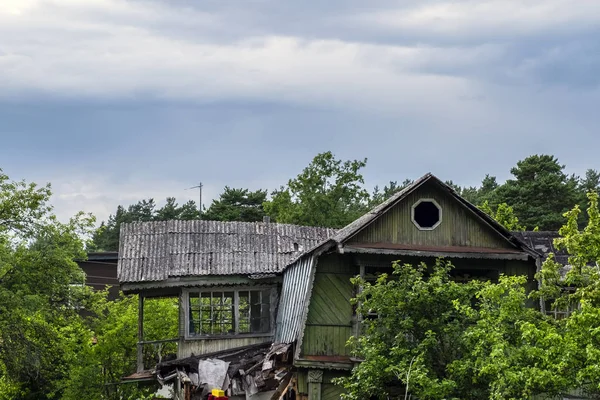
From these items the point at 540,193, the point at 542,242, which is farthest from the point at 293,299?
the point at 540,193

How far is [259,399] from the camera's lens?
27078mm

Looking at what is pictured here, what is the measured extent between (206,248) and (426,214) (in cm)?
747

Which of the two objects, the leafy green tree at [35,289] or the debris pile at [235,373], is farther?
the leafy green tree at [35,289]

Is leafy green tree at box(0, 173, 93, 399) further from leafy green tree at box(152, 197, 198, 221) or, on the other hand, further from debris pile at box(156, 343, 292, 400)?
leafy green tree at box(152, 197, 198, 221)

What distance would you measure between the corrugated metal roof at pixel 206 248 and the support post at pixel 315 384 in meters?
4.56

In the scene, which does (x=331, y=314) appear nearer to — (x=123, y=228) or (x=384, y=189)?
(x=123, y=228)

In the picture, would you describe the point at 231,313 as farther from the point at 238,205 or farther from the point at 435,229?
the point at 238,205

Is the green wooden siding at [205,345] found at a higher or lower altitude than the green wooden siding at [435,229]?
lower

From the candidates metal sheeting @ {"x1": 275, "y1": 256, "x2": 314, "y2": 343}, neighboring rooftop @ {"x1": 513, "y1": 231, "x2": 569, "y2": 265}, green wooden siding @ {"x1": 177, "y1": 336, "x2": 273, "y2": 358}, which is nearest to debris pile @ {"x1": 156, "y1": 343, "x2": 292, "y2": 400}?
green wooden siding @ {"x1": 177, "y1": 336, "x2": 273, "y2": 358}

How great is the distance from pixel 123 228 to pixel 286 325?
22.5 ft

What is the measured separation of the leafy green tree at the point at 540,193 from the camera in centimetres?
5731

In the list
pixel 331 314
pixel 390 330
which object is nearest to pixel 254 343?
pixel 331 314

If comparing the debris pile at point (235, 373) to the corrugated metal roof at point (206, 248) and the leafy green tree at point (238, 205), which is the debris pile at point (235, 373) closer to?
the corrugated metal roof at point (206, 248)

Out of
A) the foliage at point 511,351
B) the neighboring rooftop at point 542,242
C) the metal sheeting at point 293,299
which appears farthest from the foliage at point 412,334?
the neighboring rooftop at point 542,242
